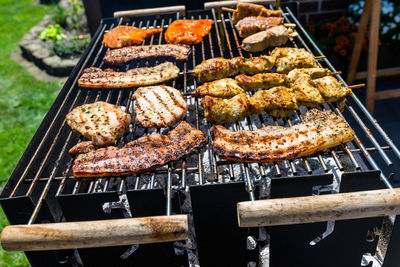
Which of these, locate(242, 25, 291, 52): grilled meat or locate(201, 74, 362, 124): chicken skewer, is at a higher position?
locate(242, 25, 291, 52): grilled meat

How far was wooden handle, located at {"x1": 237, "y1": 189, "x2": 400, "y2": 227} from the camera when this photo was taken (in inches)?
72.3

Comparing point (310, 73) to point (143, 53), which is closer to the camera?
point (310, 73)

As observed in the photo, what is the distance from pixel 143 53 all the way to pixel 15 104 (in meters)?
3.87

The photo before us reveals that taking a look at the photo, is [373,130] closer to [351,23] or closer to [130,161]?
[351,23]

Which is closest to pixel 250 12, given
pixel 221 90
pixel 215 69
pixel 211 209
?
pixel 215 69

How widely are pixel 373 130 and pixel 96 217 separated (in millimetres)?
4277

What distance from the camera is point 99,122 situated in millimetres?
2961

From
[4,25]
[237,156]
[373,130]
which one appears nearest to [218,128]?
[237,156]

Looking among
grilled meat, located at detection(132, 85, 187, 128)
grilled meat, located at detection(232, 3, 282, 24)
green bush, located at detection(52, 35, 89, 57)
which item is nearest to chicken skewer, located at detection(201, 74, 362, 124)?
grilled meat, located at detection(132, 85, 187, 128)

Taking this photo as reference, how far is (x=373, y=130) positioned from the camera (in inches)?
199

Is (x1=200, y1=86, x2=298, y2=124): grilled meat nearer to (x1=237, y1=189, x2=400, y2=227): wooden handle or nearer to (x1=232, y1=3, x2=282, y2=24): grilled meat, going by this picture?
(x1=237, y1=189, x2=400, y2=227): wooden handle

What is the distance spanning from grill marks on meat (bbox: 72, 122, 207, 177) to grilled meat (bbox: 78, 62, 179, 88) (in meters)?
0.91

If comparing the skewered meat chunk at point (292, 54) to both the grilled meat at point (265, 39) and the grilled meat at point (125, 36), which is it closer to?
the grilled meat at point (265, 39)

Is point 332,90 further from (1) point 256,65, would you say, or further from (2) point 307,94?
(1) point 256,65
